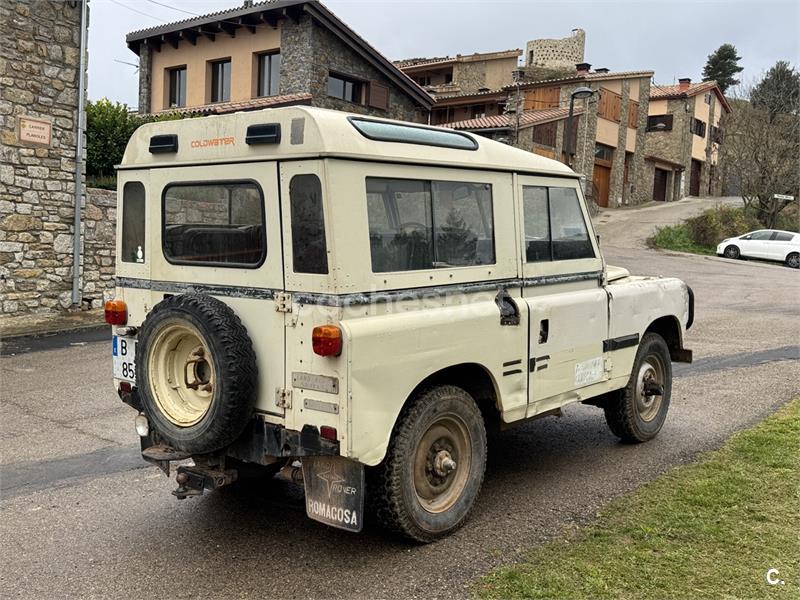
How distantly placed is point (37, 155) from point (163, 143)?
348 inches

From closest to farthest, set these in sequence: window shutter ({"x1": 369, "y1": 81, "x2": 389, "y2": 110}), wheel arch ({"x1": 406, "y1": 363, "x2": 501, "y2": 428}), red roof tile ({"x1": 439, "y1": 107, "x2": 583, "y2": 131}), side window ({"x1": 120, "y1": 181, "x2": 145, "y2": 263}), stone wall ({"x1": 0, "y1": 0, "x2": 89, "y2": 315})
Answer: wheel arch ({"x1": 406, "y1": 363, "x2": 501, "y2": 428}), side window ({"x1": 120, "y1": 181, "x2": 145, "y2": 263}), stone wall ({"x1": 0, "y1": 0, "x2": 89, "y2": 315}), window shutter ({"x1": 369, "y1": 81, "x2": 389, "y2": 110}), red roof tile ({"x1": 439, "y1": 107, "x2": 583, "y2": 131})

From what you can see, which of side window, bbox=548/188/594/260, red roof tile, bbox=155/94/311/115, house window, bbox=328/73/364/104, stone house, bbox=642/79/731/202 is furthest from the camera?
stone house, bbox=642/79/731/202

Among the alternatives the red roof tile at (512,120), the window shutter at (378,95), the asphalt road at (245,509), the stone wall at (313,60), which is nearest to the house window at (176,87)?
the stone wall at (313,60)

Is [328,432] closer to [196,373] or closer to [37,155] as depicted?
[196,373]

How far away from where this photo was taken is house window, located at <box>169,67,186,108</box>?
28.9 metres

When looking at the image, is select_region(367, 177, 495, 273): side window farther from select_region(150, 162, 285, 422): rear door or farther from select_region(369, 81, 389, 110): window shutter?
select_region(369, 81, 389, 110): window shutter

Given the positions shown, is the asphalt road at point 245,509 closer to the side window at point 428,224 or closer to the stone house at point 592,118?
the side window at point 428,224

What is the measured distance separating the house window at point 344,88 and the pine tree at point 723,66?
49833 mm

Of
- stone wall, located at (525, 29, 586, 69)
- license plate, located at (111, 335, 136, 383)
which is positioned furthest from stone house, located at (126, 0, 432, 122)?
stone wall, located at (525, 29, 586, 69)

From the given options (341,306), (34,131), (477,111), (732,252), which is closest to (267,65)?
(477,111)

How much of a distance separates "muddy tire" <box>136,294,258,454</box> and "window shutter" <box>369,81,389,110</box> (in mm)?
23958

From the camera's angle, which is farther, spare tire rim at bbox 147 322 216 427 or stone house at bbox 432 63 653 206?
stone house at bbox 432 63 653 206

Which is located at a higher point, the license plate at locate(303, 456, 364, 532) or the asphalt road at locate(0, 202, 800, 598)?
the license plate at locate(303, 456, 364, 532)

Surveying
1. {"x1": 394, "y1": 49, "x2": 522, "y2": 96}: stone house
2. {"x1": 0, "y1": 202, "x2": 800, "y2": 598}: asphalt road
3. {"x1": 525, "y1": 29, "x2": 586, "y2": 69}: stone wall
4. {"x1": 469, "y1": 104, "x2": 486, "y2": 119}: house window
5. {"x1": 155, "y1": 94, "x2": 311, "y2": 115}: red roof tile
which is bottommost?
{"x1": 0, "y1": 202, "x2": 800, "y2": 598}: asphalt road
